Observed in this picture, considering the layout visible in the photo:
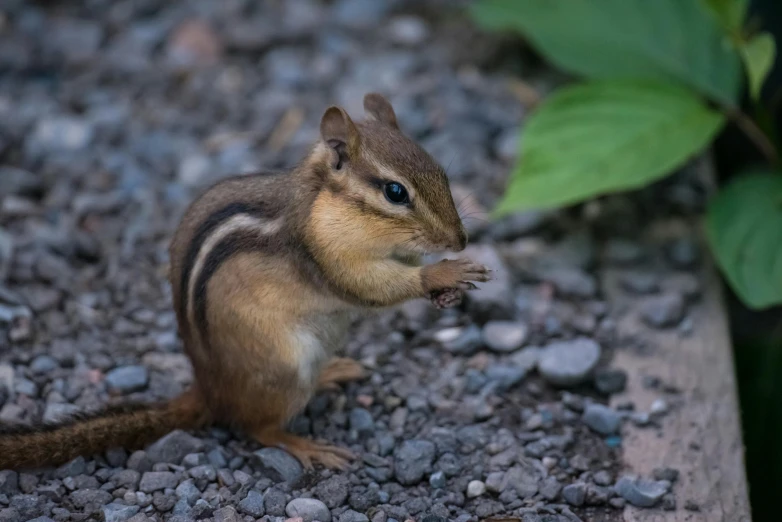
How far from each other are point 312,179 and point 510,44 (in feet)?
8.82

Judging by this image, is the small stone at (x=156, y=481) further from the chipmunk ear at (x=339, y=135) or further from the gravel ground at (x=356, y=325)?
the chipmunk ear at (x=339, y=135)

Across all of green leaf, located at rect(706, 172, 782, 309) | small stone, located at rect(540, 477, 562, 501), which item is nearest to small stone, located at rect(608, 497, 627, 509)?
small stone, located at rect(540, 477, 562, 501)

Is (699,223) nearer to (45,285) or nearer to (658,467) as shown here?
(658,467)

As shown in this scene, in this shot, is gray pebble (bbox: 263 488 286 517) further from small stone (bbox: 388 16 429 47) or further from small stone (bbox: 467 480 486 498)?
small stone (bbox: 388 16 429 47)

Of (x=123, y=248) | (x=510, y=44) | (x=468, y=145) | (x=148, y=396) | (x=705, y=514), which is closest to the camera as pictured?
(x=705, y=514)

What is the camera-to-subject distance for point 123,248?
4.33 metres

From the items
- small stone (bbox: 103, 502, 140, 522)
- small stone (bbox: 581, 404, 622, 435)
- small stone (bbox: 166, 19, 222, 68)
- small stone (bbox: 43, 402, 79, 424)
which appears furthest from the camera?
small stone (bbox: 166, 19, 222, 68)

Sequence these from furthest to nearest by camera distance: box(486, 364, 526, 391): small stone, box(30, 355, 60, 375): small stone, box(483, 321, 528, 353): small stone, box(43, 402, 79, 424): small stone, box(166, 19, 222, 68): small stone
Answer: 1. box(166, 19, 222, 68): small stone
2. box(483, 321, 528, 353): small stone
3. box(486, 364, 526, 391): small stone
4. box(30, 355, 60, 375): small stone
5. box(43, 402, 79, 424): small stone

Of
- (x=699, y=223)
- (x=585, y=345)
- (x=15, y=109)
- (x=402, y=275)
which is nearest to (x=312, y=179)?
A: (x=402, y=275)

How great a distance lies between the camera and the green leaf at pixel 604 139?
404cm

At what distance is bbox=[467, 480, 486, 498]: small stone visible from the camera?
320 cm

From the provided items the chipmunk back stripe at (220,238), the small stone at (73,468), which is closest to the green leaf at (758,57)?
the chipmunk back stripe at (220,238)

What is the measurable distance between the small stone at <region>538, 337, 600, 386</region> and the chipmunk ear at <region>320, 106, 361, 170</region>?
1161mm

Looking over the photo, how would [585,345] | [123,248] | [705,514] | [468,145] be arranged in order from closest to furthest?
1. [705,514]
2. [585,345]
3. [123,248]
4. [468,145]
